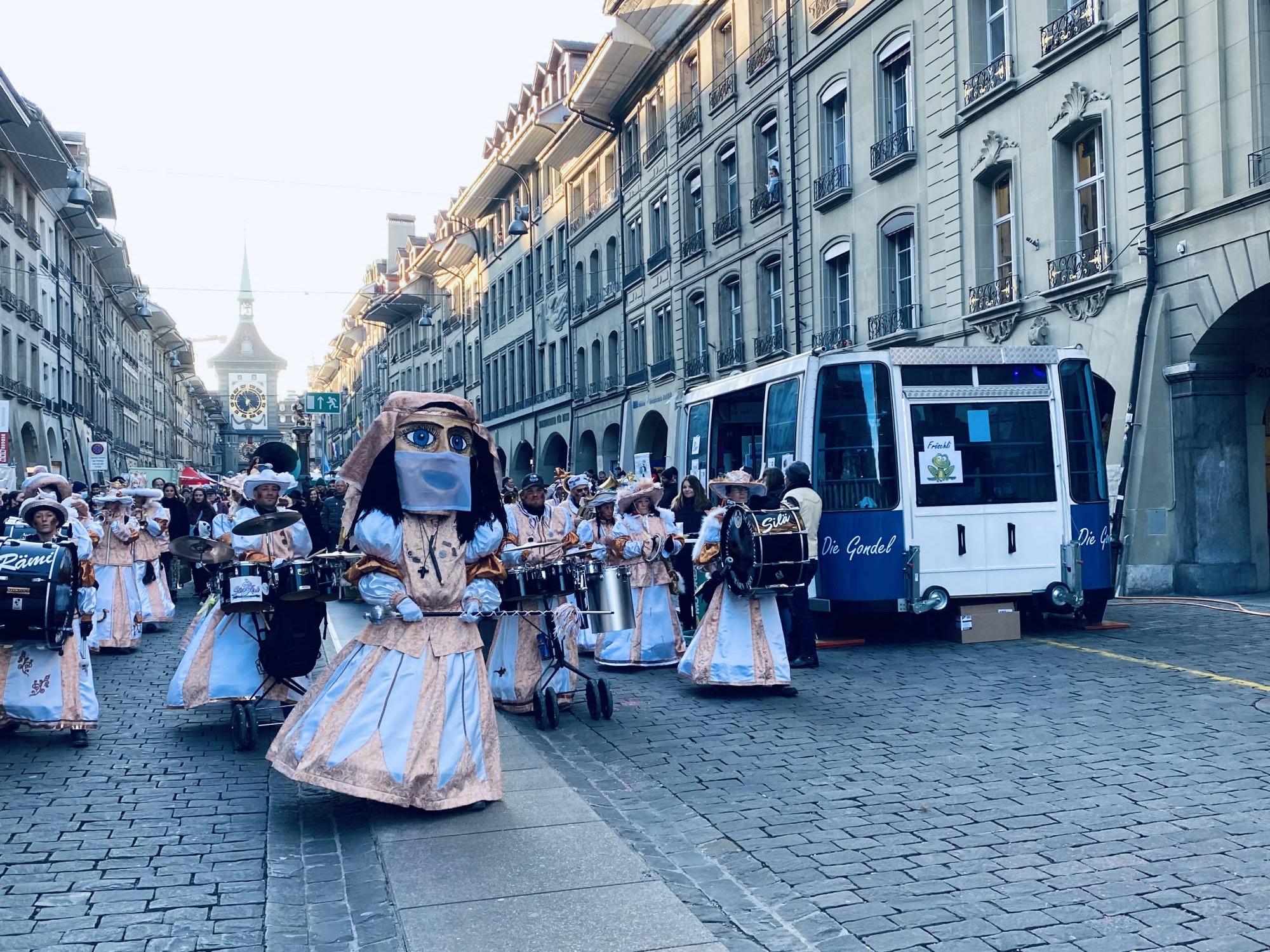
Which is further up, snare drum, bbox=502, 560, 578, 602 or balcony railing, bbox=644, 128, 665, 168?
balcony railing, bbox=644, 128, 665, 168

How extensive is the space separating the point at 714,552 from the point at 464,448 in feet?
11.7

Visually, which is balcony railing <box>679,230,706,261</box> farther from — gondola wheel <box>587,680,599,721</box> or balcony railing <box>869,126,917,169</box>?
gondola wheel <box>587,680,599,721</box>

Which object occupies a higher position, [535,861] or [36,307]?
[36,307]

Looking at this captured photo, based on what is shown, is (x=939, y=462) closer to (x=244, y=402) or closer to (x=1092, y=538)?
(x=1092, y=538)

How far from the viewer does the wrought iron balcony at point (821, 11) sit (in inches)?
910

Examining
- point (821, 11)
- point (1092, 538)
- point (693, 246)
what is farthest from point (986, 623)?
point (693, 246)

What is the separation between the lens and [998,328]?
19.0 m

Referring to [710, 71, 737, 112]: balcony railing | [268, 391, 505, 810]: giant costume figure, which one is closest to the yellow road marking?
[268, 391, 505, 810]: giant costume figure

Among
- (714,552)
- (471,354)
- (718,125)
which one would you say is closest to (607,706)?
(714,552)

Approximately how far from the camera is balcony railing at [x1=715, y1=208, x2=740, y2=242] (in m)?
28.6

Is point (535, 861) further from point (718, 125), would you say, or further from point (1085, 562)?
point (718, 125)

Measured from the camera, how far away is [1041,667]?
10273 mm

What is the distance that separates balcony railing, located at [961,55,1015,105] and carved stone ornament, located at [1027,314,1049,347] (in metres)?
3.44

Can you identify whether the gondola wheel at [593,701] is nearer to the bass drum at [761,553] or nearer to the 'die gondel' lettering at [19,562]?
the bass drum at [761,553]
